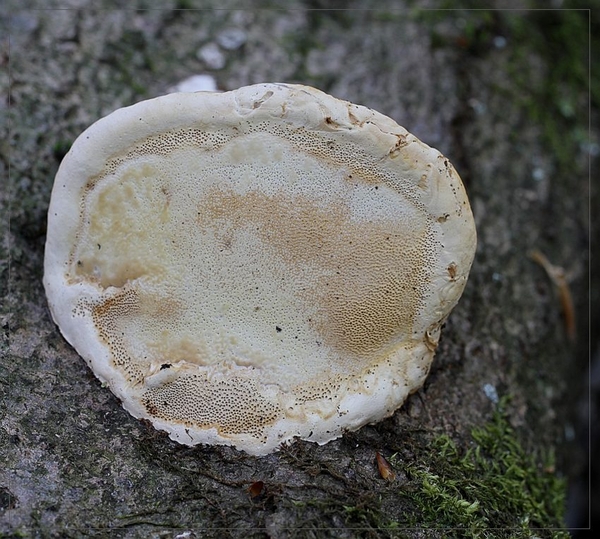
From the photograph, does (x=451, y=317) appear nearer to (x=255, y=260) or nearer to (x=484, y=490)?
(x=484, y=490)

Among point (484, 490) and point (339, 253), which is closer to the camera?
point (339, 253)

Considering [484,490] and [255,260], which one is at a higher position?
[255,260]

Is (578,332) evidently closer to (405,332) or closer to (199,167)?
(405,332)

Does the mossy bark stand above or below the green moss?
above

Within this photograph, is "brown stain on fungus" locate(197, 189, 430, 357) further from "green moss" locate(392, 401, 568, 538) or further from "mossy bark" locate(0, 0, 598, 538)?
"green moss" locate(392, 401, 568, 538)

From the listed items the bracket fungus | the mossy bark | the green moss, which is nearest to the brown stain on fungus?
the bracket fungus

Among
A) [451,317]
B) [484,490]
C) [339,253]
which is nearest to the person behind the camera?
[339,253]

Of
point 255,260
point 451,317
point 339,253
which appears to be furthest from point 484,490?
point 255,260
